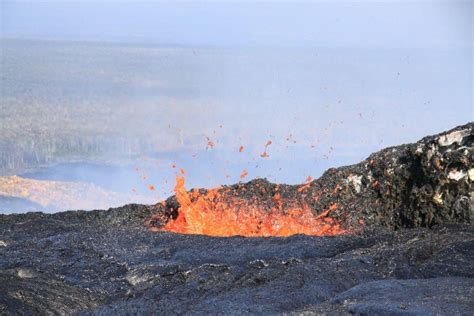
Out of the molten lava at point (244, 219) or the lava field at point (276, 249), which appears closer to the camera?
the lava field at point (276, 249)

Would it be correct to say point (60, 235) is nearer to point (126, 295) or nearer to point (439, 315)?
point (126, 295)

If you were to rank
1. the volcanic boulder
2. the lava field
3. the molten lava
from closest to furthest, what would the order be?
1. the lava field
2. the volcanic boulder
3. the molten lava

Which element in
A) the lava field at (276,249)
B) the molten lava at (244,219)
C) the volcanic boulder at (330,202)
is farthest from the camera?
the molten lava at (244,219)

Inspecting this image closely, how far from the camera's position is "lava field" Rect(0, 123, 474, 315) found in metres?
10.1

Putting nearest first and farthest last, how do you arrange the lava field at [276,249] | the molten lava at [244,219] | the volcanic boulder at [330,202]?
the lava field at [276,249] → the volcanic boulder at [330,202] → the molten lava at [244,219]

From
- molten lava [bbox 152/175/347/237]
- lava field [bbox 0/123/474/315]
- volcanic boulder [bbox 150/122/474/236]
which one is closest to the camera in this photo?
lava field [bbox 0/123/474/315]

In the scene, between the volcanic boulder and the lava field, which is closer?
the lava field

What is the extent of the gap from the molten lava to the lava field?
0.03 metres

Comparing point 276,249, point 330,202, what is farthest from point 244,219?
point 276,249

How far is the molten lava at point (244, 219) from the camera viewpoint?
17125 mm

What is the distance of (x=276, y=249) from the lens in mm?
13062

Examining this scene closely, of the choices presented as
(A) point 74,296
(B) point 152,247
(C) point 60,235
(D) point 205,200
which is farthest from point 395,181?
(A) point 74,296

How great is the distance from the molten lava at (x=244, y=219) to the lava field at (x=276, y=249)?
0.08ft

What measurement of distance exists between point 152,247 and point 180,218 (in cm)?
366
